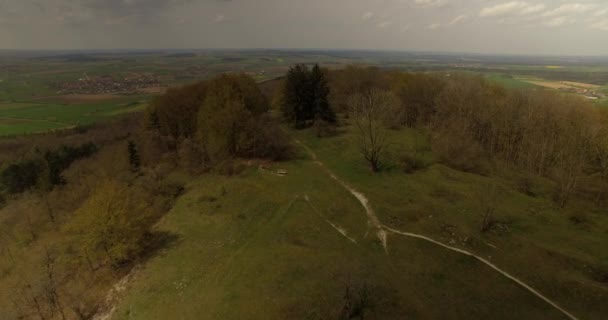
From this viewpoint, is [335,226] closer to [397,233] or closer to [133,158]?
[397,233]

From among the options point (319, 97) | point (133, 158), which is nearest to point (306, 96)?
point (319, 97)

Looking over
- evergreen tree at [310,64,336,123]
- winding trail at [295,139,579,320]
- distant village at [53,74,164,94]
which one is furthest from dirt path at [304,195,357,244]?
distant village at [53,74,164,94]

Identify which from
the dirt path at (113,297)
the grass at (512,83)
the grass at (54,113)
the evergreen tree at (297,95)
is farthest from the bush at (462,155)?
the grass at (54,113)

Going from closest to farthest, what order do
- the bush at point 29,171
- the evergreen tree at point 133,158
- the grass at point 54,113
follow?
the evergreen tree at point 133,158 → the bush at point 29,171 → the grass at point 54,113

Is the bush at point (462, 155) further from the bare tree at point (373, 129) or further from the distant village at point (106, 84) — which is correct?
the distant village at point (106, 84)

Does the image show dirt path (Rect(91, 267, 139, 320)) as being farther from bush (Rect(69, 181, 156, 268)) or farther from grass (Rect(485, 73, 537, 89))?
grass (Rect(485, 73, 537, 89))

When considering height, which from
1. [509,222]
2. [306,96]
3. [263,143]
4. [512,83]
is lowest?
[509,222]
